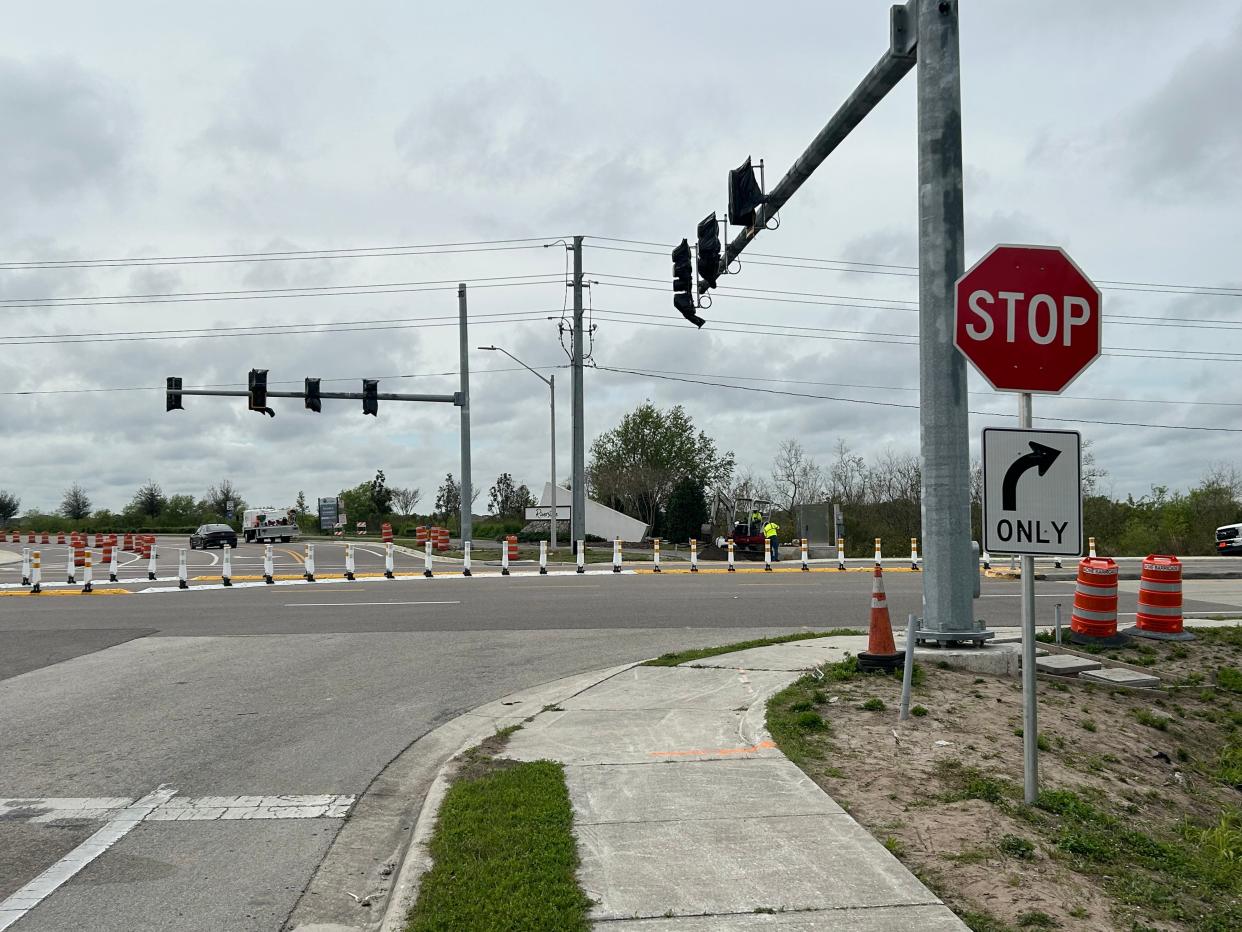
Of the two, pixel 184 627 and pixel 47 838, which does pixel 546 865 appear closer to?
pixel 47 838

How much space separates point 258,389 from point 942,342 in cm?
2718

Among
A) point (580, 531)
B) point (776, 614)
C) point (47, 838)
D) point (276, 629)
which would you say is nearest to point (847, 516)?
point (580, 531)

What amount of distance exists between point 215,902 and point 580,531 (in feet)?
93.7

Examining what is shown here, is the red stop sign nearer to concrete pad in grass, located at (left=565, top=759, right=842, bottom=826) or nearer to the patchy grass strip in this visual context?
concrete pad in grass, located at (left=565, top=759, right=842, bottom=826)

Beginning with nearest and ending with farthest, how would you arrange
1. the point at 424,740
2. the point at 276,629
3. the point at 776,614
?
the point at 424,740 → the point at 276,629 → the point at 776,614

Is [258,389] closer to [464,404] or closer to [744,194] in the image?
[464,404]

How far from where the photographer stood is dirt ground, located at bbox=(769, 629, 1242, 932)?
470cm

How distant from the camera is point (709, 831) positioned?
17.8ft

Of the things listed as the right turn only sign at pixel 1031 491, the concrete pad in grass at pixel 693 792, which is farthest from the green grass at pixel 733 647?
the right turn only sign at pixel 1031 491

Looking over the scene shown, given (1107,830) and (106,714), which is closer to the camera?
(1107,830)

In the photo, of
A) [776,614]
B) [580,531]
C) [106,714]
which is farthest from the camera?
[580,531]

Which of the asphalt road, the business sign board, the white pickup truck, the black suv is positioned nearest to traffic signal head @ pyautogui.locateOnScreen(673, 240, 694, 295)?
the asphalt road

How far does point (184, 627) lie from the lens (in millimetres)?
15203

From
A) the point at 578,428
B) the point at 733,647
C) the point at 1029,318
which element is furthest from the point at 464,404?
the point at 1029,318
